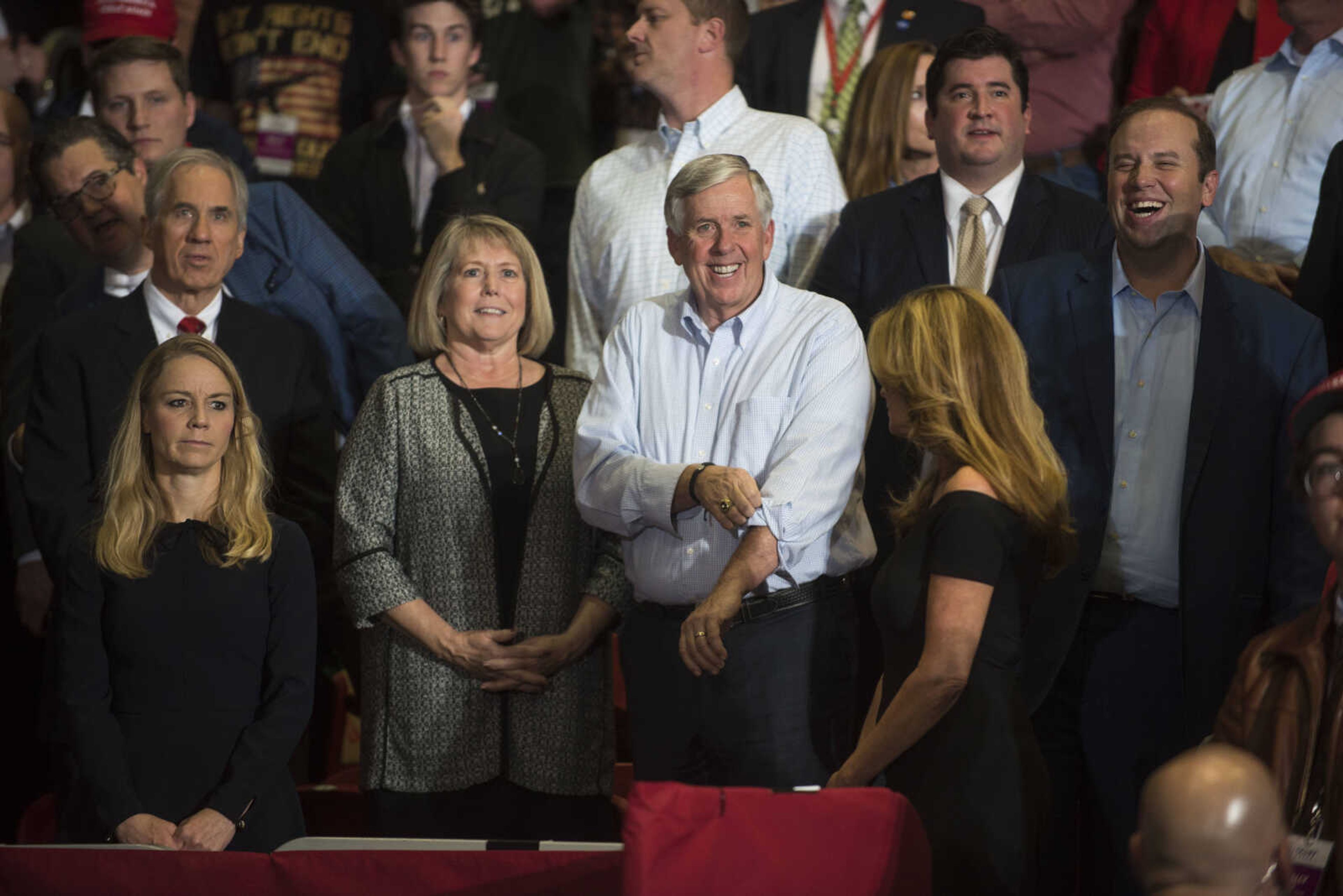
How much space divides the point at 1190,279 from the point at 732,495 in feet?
3.66

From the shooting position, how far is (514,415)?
369 cm

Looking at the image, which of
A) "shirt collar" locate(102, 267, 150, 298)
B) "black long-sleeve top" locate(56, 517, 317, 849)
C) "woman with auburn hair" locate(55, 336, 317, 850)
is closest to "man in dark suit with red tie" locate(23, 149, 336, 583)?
"shirt collar" locate(102, 267, 150, 298)

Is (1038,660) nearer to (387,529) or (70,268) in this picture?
(387,529)

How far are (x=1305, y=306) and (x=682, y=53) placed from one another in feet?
5.85

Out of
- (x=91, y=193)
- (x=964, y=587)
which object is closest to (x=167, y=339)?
(x=91, y=193)

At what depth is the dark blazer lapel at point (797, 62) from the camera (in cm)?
511

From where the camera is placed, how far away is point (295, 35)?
5734mm

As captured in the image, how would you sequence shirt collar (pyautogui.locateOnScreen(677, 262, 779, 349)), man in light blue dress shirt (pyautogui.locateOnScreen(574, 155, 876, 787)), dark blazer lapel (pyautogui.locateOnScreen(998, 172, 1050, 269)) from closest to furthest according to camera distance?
man in light blue dress shirt (pyautogui.locateOnScreen(574, 155, 876, 787)), shirt collar (pyautogui.locateOnScreen(677, 262, 779, 349)), dark blazer lapel (pyautogui.locateOnScreen(998, 172, 1050, 269))

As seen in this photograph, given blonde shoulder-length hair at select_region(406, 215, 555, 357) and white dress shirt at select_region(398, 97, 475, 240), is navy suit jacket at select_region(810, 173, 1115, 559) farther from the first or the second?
white dress shirt at select_region(398, 97, 475, 240)

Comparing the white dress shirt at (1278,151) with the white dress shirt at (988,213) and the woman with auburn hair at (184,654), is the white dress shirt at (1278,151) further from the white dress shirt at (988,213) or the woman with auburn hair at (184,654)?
the woman with auburn hair at (184,654)

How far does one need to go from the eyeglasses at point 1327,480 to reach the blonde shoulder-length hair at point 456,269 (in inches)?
82.6

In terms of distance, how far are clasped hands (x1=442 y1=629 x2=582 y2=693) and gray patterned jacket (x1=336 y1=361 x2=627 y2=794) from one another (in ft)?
0.13

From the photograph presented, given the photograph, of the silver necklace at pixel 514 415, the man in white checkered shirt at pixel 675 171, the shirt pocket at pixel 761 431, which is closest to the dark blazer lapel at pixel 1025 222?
the man in white checkered shirt at pixel 675 171

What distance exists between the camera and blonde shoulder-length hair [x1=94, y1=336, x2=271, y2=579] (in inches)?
120
